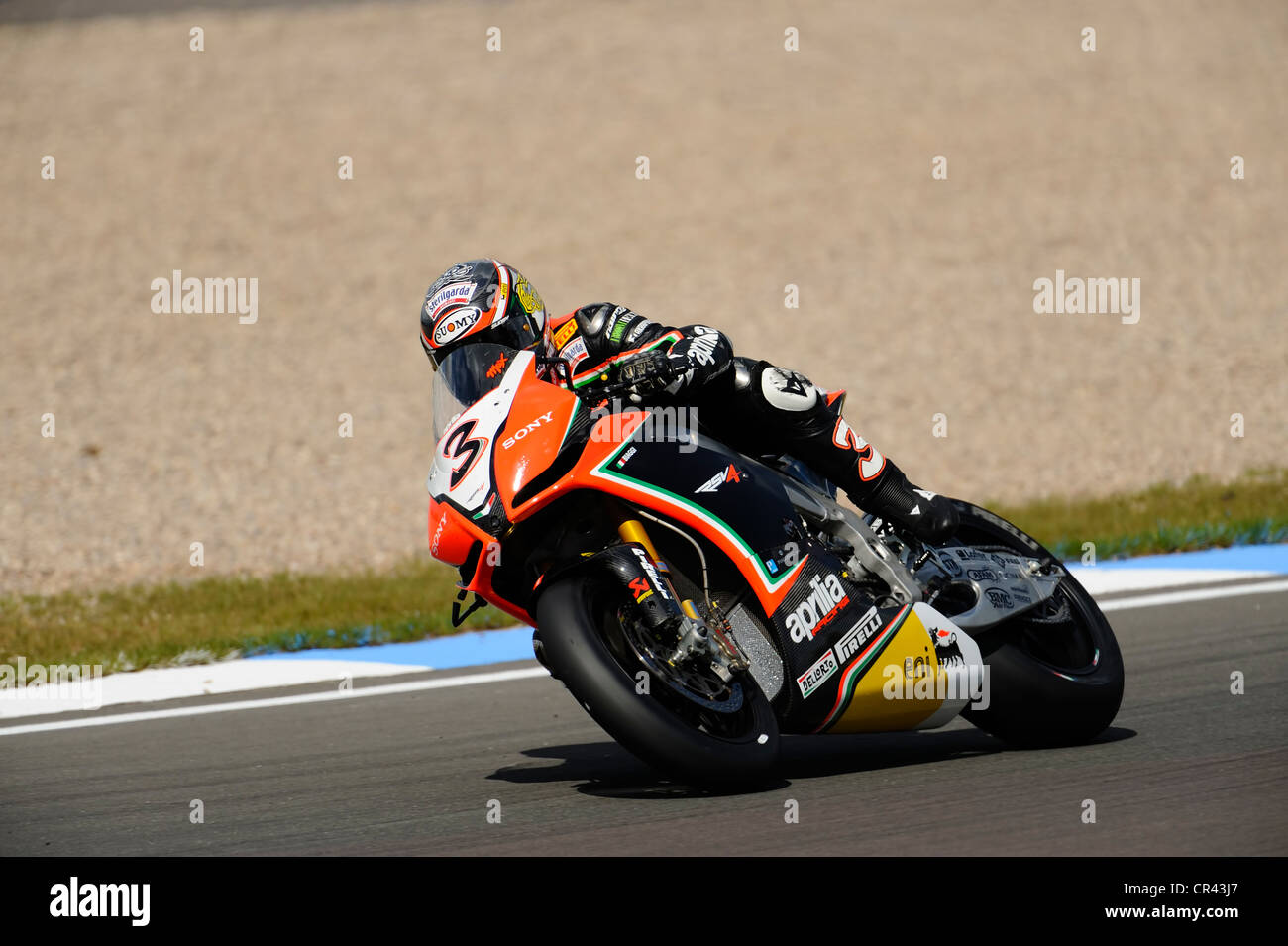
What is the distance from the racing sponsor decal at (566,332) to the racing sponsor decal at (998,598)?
5.06ft

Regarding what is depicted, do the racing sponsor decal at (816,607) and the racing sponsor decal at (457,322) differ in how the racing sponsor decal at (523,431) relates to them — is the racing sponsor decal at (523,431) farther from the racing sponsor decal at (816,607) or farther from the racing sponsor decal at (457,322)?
the racing sponsor decal at (816,607)

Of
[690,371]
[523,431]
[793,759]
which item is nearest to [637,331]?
[690,371]

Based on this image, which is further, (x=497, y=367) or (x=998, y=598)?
(x=998, y=598)

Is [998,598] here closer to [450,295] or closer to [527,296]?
[527,296]

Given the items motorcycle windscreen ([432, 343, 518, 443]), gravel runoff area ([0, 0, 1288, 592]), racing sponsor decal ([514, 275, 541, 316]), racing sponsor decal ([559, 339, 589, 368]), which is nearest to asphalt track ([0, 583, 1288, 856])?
motorcycle windscreen ([432, 343, 518, 443])

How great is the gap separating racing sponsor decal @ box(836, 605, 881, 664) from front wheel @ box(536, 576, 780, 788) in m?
0.33

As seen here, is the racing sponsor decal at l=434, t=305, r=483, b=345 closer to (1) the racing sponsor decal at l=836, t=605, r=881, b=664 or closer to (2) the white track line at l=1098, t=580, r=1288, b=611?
(1) the racing sponsor decal at l=836, t=605, r=881, b=664

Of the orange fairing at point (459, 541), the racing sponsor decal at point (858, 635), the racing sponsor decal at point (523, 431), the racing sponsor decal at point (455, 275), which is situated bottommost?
the racing sponsor decal at point (858, 635)

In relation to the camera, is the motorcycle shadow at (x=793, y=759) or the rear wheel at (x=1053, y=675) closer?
the motorcycle shadow at (x=793, y=759)

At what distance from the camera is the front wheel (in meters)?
3.88

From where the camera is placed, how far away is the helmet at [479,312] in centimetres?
434

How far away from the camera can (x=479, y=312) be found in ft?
14.3

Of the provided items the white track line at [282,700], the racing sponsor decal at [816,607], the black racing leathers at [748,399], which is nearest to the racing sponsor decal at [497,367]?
the black racing leathers at [748,399]

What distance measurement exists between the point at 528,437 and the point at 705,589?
27.2 inches
